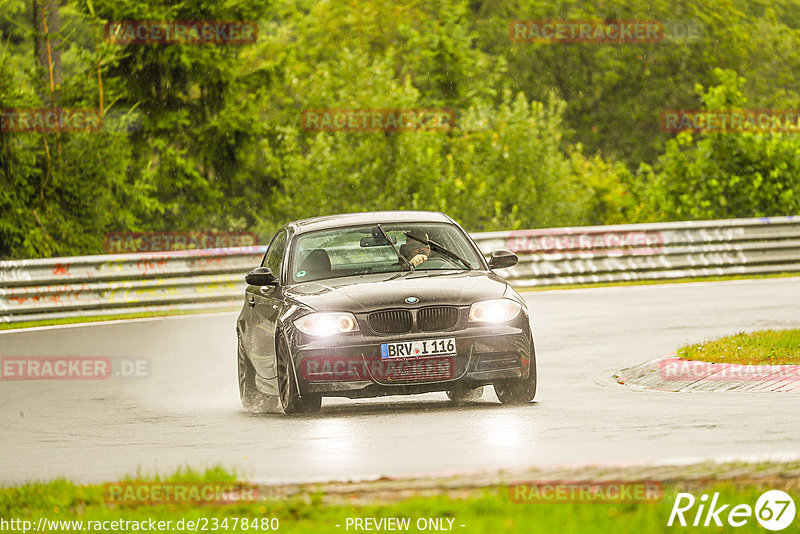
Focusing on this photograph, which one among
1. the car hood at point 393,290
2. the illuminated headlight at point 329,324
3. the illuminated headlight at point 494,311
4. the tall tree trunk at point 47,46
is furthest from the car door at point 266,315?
the tall tree trunk at point 47,46

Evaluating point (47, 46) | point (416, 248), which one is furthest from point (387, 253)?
point (47, 46)

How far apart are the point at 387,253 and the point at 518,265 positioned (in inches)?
540

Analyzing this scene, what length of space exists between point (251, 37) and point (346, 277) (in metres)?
21.6

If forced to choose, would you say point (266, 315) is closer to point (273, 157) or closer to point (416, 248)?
point (416, 248)

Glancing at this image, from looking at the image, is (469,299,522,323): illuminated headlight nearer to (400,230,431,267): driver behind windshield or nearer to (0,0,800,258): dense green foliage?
(400,230,431,267): driver behind windshield

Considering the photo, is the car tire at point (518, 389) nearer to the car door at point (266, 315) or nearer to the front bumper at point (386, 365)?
the front bumper at point (386, 365)

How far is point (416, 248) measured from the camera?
13.3 meters

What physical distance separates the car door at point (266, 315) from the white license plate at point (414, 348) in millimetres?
1075

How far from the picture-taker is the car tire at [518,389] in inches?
486

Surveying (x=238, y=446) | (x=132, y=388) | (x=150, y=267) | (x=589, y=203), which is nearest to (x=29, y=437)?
(x=238, y=446)

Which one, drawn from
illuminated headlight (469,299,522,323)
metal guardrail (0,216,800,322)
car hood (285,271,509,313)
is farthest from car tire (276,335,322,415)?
metal guardrail (0,216,800,322)

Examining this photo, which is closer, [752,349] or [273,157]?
[752,349]

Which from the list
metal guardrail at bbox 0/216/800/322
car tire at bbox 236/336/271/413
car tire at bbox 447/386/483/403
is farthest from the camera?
metal guardrail at bbox 0/216/800/322

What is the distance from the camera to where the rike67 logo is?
22.2 feet
